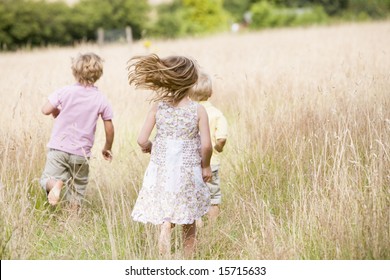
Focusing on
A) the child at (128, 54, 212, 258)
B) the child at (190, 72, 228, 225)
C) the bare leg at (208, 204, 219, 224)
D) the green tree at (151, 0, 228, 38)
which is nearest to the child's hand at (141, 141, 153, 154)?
the child at (128, 54, 212, 258)

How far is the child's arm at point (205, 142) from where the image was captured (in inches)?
126

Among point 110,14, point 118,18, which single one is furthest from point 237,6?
point 110,14

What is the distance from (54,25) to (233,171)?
2608 centimetres

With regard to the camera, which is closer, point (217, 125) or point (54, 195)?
point (54, 195)

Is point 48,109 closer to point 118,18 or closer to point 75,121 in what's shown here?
point 75,121

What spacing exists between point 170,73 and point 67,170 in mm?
1442

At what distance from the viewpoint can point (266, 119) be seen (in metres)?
4.66

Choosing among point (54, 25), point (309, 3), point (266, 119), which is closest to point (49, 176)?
point (266, 119)

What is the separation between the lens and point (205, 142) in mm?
3195

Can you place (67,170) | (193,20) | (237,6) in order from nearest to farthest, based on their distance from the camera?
(67,170)
(193,20)
(237,6)

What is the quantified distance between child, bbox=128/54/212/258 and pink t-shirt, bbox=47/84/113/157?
3.10 ft

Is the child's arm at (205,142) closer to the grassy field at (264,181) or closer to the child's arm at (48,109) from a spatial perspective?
the grassy field at (264,181)
